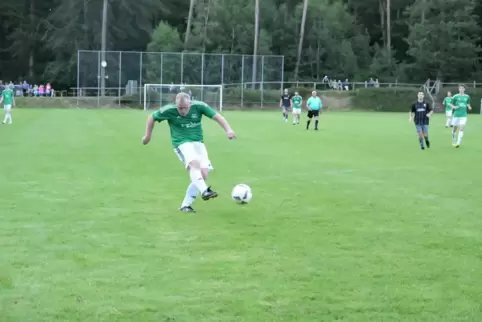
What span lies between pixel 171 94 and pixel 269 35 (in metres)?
19.8

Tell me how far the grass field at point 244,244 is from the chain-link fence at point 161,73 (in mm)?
41065

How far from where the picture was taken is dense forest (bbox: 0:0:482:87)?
228 ft

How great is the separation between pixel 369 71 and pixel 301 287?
67.2 m

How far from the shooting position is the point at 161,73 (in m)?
59.5

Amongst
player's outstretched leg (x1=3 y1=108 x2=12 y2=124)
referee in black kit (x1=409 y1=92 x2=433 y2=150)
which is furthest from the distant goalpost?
referee in black kit (x1=409 y1=92 x2=433 y2=150)

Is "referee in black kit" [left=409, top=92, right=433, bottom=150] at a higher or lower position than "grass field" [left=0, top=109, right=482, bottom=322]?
higher

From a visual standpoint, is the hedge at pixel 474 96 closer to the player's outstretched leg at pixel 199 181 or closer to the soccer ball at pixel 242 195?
the soccer ball at pixel 242 195

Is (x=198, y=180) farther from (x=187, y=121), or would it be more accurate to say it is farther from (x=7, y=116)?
(x=7, y=116)

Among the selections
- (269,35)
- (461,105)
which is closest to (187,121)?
(461,105)

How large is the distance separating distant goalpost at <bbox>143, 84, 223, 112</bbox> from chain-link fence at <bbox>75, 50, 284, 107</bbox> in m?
0.86

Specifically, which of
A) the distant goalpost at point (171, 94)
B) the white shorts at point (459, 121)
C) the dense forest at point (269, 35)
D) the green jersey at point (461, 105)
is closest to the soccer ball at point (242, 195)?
the white shorts at point (459, 121)

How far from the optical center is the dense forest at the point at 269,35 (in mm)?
69438

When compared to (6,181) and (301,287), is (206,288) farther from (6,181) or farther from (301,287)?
(6,181)

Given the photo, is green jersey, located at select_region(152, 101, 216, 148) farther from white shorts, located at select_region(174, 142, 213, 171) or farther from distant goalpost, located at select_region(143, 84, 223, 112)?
distant goalpost, located at select_region(143, 84, 223, 112)
